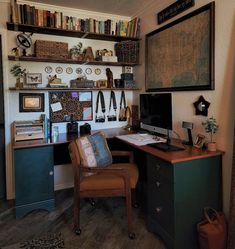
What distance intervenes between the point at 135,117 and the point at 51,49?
4.75 feet

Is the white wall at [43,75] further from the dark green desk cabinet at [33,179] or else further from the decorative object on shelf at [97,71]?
the dark green desk cabinet at [33,179]

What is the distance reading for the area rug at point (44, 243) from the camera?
193cm

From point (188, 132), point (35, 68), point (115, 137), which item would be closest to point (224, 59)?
point (188, 132)

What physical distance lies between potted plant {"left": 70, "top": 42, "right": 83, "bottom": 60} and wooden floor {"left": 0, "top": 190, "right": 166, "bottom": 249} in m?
1.84

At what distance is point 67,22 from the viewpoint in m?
2.79

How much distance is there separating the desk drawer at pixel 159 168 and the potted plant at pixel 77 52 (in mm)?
1680

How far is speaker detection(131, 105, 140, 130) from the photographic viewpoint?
3.25 metres

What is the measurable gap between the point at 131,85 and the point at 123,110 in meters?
0.40

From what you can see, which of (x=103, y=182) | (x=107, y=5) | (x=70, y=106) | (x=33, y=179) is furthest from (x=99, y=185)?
(x=107, y=5)

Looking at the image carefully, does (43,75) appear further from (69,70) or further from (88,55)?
(88,55)

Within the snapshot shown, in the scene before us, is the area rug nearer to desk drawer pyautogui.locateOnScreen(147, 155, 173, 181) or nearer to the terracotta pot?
desk drawer pyautogui.locateOnScreen(147, 155, 173, 181)

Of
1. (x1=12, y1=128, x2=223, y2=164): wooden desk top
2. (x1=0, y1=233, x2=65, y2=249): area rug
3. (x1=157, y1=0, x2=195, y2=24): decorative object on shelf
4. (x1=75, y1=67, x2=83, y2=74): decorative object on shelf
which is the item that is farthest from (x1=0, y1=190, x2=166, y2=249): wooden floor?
(x1=157, y1=0, x2=195, y2=24): decorative object on shelf

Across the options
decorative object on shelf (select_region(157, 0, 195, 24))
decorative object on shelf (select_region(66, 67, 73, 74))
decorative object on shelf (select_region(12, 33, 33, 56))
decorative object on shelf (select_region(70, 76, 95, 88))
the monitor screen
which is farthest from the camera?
decorative object on shelf (select_region(66, 67, 73, 74))

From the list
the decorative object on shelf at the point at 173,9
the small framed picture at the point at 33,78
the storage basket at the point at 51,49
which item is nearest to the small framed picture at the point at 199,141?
the decorative object on shelf at the point at 173,9
